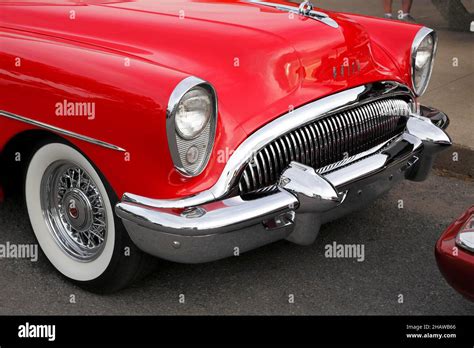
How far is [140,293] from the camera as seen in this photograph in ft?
11.5

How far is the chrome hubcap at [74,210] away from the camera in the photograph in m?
3.42

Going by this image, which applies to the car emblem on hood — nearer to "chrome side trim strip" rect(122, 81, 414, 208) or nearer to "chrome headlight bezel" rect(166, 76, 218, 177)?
"chrome side trim strip" rect(122, 81, 414, 208)

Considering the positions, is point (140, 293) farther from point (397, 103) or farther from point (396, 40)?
point (396, 40)

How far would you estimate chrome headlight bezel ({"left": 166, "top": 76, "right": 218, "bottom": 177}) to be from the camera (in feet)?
9.73

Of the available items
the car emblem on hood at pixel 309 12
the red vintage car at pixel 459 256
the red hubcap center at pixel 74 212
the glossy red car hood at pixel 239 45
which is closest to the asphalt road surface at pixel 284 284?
the red hubcap center at pixel 74 212

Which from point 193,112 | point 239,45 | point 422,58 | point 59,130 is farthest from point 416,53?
point 59,130

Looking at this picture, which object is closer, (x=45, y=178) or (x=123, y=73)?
(x=123, y=73)

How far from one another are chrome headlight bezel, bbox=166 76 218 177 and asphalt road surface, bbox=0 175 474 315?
709 millimetres

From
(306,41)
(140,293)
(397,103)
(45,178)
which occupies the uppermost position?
(306,41)

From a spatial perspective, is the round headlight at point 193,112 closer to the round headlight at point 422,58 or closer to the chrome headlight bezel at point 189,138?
the chrome headlight bezel at point 189,138

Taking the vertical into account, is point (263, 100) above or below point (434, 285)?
above

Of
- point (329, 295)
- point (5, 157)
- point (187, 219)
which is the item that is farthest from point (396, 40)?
point (5, 157)

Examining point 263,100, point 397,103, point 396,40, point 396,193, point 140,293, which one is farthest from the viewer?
point 396,193

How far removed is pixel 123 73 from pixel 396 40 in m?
1.70
